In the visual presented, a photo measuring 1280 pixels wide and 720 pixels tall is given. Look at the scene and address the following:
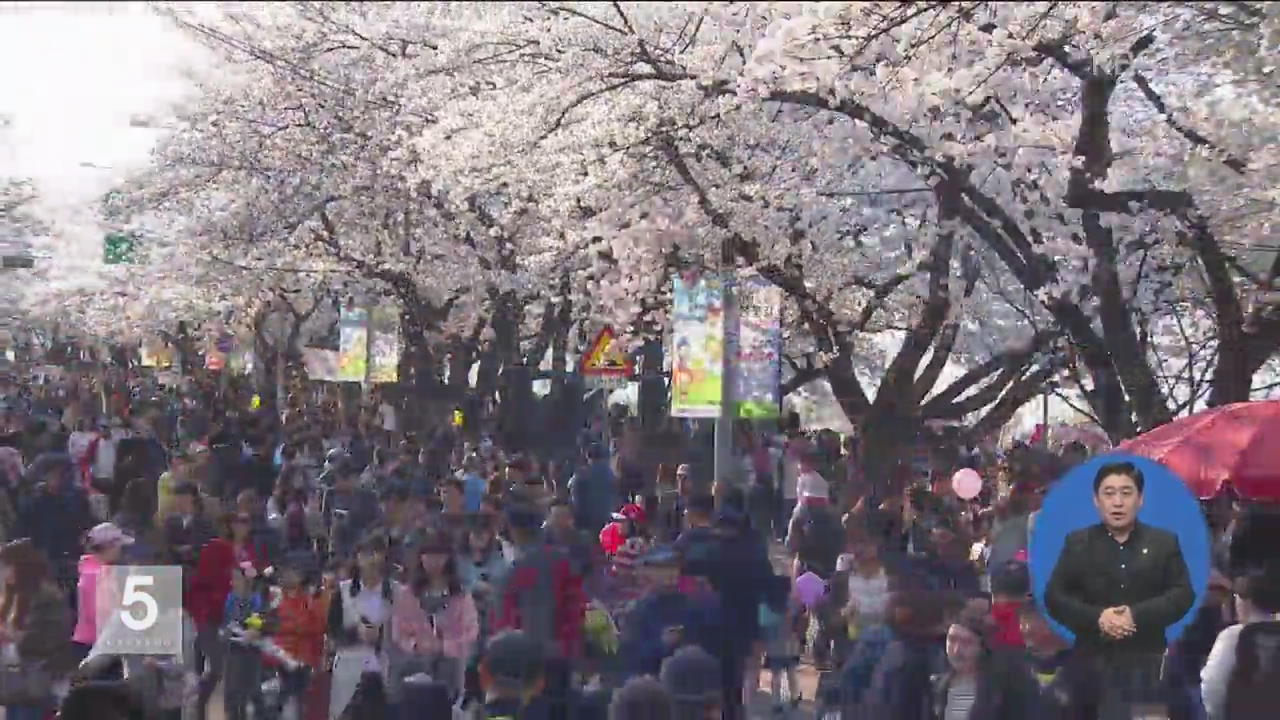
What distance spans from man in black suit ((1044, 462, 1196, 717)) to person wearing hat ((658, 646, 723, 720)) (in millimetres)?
1388

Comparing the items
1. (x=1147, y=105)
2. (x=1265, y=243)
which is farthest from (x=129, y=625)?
(x=1147, y=105)

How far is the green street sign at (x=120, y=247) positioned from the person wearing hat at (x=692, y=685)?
25.7 metres

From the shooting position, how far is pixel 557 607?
864 centimetres

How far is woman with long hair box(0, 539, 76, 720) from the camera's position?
802 cm

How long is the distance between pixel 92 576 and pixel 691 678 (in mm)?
3987

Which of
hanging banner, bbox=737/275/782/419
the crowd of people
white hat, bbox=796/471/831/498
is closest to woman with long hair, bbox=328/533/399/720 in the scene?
the crowd of people

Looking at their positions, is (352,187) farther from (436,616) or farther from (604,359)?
(436,616)

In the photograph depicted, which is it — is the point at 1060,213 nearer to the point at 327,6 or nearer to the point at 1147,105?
the point at 1147,105

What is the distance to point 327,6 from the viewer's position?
75.8ft

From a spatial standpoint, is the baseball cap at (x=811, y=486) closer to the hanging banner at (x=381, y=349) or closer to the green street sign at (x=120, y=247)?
the hanging banner at (x=381, y=349)

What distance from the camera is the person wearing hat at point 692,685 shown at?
6.43m

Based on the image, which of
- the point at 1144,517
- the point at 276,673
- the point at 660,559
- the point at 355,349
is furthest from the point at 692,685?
the point at 355,349

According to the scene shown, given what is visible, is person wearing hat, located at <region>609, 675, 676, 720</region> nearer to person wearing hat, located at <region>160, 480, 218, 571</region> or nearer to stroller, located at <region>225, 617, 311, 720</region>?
stroller, located at <region>225, 617, 311, 720</region>

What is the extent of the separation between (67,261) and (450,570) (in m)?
43.4
